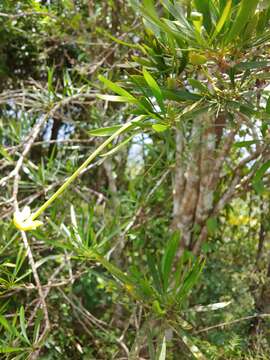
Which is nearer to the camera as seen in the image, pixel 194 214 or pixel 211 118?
pixel 211 118

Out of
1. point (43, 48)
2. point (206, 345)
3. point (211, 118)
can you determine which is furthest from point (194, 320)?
point (43, 48)

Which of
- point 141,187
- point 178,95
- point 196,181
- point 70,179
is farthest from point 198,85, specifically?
point 141,187

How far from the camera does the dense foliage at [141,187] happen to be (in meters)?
0.74

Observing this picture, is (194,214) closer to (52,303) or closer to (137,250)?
(137,250)

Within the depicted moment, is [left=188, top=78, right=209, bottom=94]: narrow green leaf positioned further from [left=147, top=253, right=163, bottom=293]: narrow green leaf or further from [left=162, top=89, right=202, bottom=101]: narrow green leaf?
[left=147, top=253, right=163, bottom=293]: narrow green leaf

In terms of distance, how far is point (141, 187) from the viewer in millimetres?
1688

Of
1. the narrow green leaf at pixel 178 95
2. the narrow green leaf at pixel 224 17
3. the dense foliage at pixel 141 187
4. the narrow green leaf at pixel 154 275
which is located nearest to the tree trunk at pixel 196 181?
the dense foliage at pixel 141 187

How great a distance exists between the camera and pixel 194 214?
4.97 ft

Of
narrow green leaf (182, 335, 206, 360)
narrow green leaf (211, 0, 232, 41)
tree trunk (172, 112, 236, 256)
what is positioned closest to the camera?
narrow green leaf (211, 0, 232, 41)

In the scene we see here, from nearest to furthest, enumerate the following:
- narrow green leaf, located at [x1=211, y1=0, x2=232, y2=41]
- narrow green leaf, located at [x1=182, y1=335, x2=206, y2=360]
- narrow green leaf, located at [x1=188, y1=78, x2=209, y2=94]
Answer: narrow green leaf, located at [x1=211, y1=0, x2=232, y2=41]
narrow green leaf, located at [x1=188, y1=78, x2=209, y2=94]
narrow green leaf, located at [x1=182, y1=335, x2=206, y2=360]

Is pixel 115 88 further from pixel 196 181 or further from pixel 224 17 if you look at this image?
pixel 196 181

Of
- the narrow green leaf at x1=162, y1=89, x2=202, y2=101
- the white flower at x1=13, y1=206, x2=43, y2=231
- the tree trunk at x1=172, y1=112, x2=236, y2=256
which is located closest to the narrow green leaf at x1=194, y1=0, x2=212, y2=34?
the narrow green leaf at x1=162, y1=89, x2=202, y2=101

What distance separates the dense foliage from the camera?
2.44ft

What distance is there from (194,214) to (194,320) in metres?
0.34
